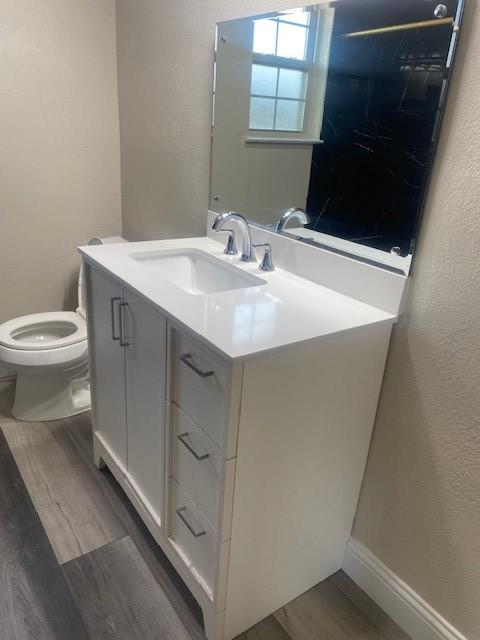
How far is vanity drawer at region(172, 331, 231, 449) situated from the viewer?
1.06 meters

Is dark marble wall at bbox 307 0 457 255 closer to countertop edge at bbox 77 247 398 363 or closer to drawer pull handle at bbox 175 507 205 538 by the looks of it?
countertop edge at bbox 77 247 398 363

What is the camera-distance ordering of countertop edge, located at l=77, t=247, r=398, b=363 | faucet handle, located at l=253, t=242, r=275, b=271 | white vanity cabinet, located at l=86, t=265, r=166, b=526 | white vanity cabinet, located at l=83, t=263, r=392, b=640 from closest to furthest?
countertop edge, located at l=77, t=247, r=398, b=363 < white vanity cabinet, located at l=83, t=263, r=392, b=640 < white vanity cabinet, located at l=86, t=265, r=166, b=526 < faucet handle, located at l=253, t=242, r=275, b=271

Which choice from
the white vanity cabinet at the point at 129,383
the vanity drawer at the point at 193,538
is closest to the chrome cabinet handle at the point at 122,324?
the white vanity cabinet at the point at 129,383

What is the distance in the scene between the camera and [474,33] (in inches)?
39.4

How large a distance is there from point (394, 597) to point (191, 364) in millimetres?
959

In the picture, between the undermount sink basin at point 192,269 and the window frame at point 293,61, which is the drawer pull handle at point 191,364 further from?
the window frame at point 293,61

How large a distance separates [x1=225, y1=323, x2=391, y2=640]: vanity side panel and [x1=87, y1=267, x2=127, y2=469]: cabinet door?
2.02 feet

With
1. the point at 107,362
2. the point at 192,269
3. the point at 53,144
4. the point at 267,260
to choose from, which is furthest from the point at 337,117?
the point at 53,144

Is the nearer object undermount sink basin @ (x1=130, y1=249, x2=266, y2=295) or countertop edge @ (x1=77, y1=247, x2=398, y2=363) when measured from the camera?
countertop edge @ (x1=77, y1=247, x2=398, y2=363)

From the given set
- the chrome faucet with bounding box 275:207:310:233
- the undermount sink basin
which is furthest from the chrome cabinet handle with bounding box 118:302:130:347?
the chrome faucet with bounding box 275:207:310:233

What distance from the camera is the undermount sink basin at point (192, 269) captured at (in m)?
1.63

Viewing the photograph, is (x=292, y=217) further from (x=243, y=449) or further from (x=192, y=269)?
(x=243, y=449)

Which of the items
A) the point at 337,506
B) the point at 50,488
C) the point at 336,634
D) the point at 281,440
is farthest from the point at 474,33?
the point at 50,488

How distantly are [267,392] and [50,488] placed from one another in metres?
1.20
